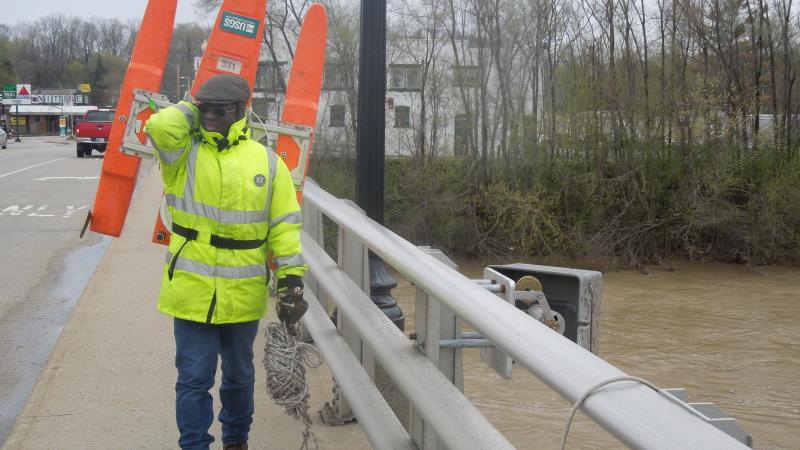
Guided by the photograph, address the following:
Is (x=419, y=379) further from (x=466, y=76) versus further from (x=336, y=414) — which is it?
(x=466, y=76)

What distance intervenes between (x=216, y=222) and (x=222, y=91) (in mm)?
581

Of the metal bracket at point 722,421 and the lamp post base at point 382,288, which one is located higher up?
the lamp post base at point 382,288

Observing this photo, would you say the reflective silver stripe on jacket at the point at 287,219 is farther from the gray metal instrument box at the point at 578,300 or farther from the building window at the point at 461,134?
the building window at the point at 461,134

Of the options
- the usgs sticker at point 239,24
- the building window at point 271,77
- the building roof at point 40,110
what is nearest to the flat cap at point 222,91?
the usgs sticker at point 239,24

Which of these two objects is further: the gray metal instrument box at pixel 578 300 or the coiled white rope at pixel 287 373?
the coiled white rope at pixel 287 373

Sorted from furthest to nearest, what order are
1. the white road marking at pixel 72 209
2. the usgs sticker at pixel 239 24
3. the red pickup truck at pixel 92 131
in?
the red pickup truck at pixel 92 131, the white road marking at pixel 72 209, the usgs sticker at pixel 239 24

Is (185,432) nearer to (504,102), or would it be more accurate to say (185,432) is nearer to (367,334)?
(367,334)

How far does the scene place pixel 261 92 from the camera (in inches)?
698

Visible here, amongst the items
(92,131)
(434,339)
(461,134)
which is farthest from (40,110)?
(434,339)

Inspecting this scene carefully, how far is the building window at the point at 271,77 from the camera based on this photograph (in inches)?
692

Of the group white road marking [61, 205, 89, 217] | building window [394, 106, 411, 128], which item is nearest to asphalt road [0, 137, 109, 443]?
white road marking [61, 205, 89, 217]

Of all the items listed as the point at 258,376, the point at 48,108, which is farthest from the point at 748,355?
the point at 48,108

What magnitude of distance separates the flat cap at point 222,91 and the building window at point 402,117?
13.3 m

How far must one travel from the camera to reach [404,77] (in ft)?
57.5
